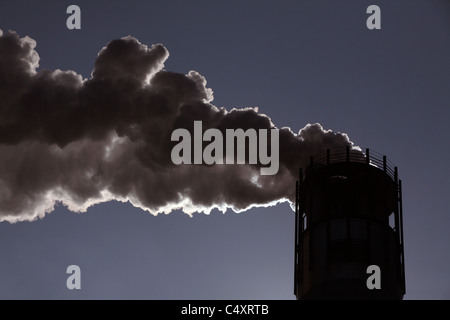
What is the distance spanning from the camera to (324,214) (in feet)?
105

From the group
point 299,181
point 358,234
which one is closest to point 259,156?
point 299,181

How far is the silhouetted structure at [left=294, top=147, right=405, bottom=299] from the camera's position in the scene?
30500 millimetres

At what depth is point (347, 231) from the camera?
30.9 m

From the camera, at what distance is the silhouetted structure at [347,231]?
30.5 meters

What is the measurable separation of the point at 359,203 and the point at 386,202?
142cm
